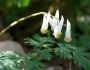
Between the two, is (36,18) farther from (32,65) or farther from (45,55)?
(32,65)

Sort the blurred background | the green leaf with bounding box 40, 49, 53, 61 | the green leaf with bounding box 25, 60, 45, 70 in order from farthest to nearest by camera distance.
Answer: the blurred background → the green leaf with bounding box 40, 49, 53, 61 → the green leaf with bounding box 25, 60, 45, 70

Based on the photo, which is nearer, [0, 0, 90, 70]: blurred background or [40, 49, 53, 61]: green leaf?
[40, 49, 53, 61]: green leaf

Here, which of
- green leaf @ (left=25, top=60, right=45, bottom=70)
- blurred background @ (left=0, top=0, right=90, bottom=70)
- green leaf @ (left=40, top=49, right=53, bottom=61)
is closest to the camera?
green leaf @ (left=25, top=60, right=45, bottom=70)

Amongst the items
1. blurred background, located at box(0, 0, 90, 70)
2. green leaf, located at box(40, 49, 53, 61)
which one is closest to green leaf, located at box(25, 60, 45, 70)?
green leaf, located at box(40, 49, 53, 61)

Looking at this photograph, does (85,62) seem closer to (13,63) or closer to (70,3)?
(13,63)

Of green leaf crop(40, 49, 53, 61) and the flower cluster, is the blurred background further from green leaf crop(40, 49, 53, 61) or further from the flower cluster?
green leaf crop(40, 49, 53, 61)

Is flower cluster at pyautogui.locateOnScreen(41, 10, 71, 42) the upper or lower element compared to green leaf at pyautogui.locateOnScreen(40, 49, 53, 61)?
upper

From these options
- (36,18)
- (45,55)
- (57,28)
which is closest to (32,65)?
(45,55)

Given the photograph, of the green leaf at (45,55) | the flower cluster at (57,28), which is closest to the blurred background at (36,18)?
the flower cluster at (57,28)

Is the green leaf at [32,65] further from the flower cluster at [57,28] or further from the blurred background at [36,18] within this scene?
the blurred background at [36,18]

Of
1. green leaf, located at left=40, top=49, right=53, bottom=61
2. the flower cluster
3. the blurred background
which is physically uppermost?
the blurred background

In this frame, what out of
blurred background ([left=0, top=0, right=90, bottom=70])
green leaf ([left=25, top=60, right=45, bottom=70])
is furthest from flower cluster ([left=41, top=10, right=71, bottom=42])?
A: blurred background ([left=0, top=0, right=90, bottom=70])

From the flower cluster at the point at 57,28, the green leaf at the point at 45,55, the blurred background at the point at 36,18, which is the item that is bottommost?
the green leaf at the point at 45,55
